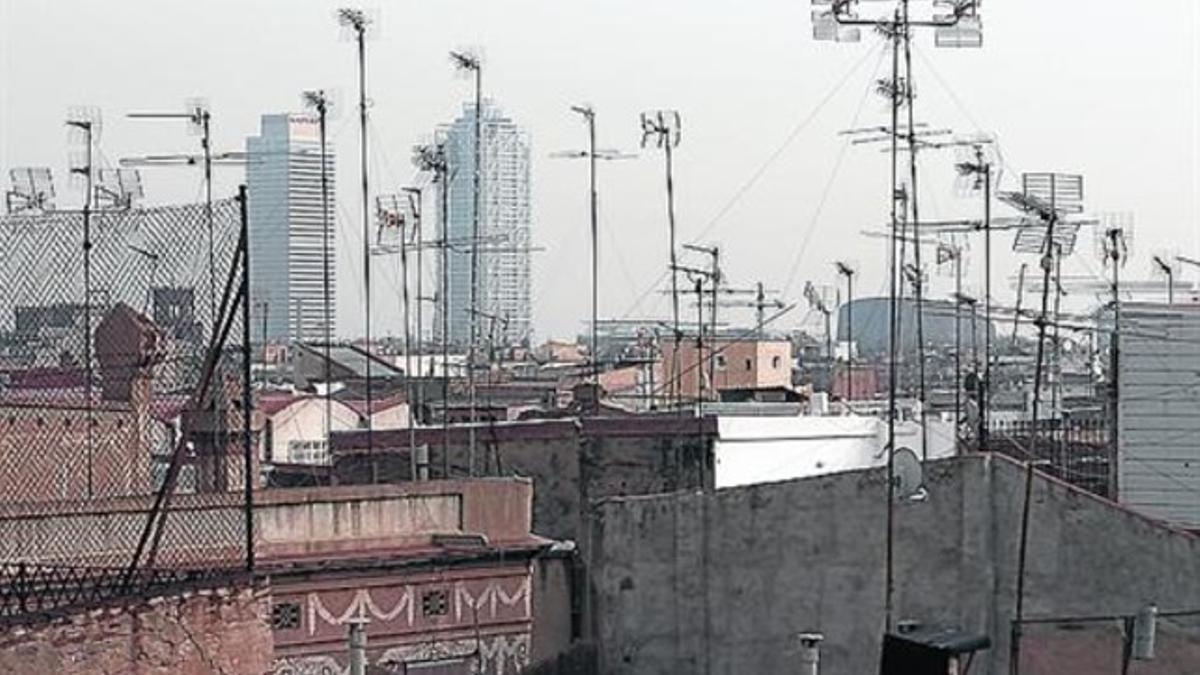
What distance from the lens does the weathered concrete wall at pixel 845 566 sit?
50.7 ft

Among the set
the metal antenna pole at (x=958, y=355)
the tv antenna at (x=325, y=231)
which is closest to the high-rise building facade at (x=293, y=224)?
the tv antenna at (x=325, y=231)

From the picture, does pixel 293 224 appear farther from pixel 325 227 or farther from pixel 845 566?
pixel 845 566

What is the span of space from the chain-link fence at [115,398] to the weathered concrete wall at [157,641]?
0.25 meters

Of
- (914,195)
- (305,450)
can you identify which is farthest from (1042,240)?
(305,450)

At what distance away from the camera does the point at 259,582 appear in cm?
1174

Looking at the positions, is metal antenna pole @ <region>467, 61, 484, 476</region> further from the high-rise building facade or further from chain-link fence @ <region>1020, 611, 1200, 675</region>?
chain-link fence @ <region>1020, 611, 1200, 675</region>

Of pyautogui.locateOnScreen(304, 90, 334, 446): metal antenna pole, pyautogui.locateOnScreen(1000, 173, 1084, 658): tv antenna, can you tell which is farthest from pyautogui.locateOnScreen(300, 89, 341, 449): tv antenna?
pyautogui.locateOnScreen(1000, 173, 1084, 658): tv antenna

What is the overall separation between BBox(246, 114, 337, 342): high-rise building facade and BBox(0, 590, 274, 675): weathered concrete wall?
837 cm

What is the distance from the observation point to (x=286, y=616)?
646 inches

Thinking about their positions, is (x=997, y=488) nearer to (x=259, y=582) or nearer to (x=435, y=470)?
(x=259, y=582)

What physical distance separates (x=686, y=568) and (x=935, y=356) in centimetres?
2127

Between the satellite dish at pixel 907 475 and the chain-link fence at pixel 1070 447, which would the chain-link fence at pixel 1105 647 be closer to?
the satellite dish at pixel 907 475

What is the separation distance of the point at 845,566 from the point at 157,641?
7.28m

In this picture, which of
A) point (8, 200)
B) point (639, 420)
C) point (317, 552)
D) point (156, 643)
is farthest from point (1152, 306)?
point (156, 643)
